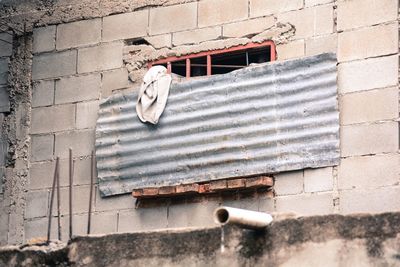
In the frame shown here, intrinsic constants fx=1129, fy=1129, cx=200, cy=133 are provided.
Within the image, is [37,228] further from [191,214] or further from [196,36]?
[196,36]

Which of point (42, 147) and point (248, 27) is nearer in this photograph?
point (248, 27)

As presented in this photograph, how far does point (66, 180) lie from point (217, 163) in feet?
5.13

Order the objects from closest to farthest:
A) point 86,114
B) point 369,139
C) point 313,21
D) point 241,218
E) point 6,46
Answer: point 241,218, point 369,139, point 313,21, point 86,114, point 6,46

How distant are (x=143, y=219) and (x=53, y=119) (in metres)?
1.44

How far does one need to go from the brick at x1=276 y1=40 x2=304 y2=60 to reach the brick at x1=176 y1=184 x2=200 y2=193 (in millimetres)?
1350

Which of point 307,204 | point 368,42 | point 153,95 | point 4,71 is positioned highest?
point 4,71

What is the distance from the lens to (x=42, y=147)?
424 inches

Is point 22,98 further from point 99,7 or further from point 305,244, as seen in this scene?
point 305,244

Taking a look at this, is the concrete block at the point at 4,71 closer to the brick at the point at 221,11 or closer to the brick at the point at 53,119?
the brick at the point at 53,119

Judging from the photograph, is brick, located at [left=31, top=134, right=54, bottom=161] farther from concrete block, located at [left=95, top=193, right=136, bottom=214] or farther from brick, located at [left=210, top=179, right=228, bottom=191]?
brick, located at [left=210, top=179, right=228, bottom=191]

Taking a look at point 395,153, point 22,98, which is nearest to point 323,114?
point 395,153

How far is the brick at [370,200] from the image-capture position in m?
9.10

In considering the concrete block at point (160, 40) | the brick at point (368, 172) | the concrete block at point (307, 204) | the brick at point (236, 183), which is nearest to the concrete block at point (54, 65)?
the concrete block at point (160, 40)

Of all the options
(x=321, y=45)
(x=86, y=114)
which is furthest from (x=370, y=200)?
(x=86, y=114)
